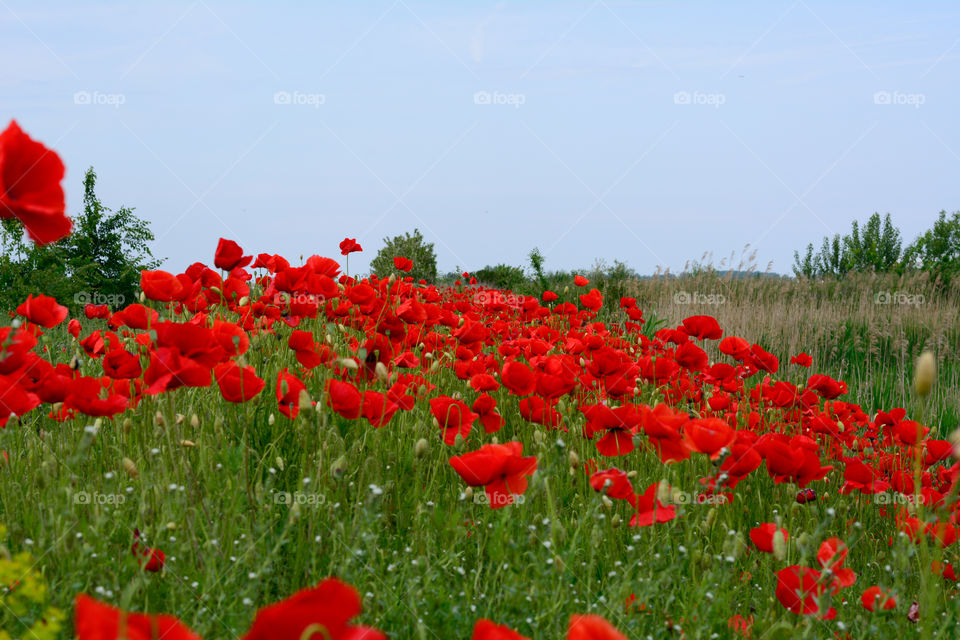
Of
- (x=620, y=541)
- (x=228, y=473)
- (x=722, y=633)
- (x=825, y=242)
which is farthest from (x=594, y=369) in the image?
(x=825, y=242)

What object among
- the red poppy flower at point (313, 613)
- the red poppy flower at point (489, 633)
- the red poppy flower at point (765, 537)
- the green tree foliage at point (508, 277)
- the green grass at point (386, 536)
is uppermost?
A: the green tree foliage at point (508, 277)

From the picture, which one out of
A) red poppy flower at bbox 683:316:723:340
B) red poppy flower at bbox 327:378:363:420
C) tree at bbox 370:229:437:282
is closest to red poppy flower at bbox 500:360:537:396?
red poppy flower at bbox 327:378:363:420

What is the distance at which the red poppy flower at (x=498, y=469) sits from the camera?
177 centimetres

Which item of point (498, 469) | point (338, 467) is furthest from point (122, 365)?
point (498, 469)

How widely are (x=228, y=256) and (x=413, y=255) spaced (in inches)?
641

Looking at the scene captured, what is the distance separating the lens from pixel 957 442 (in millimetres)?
1261

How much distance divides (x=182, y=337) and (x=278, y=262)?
71.2 inches

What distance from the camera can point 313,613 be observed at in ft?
1.86

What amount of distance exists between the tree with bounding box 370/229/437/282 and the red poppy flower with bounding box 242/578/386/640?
19.1 m

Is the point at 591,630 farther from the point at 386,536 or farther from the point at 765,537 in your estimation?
the point at 386,536

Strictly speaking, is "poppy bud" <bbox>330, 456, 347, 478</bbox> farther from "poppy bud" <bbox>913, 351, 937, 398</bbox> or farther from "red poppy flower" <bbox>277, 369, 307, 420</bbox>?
"poppy bud" <bbox>913, 351, 937, 398</bbox>

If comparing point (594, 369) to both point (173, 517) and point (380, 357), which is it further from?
point (173, 517)

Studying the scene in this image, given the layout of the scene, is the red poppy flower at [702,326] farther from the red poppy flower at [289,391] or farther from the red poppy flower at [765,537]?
the red poppy flower at [289,391]

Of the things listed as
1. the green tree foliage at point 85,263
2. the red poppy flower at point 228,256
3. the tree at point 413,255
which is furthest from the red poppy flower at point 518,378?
the tree at point 413,255
